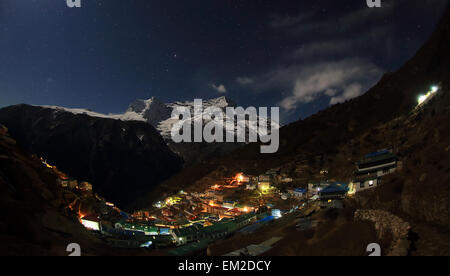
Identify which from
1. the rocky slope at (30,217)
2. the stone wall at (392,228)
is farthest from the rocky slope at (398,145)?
the rocky slope at (30,217)

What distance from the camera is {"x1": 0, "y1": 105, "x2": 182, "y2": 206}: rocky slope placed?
6289 inches

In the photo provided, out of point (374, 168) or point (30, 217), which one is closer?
point (30, 217)

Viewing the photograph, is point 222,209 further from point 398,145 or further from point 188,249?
point 398,145

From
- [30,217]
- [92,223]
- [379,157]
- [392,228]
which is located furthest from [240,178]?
[392,228]

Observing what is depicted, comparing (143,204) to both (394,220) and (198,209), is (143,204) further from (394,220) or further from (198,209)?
(394,220)

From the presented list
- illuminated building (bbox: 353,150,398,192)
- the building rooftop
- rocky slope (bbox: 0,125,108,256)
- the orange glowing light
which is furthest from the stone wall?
the orange glowing light

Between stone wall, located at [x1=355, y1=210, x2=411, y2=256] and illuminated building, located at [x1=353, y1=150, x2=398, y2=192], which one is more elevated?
illuminated building, located at [x1=353, y1=150, x2=398, y2=192]

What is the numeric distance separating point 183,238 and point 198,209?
25057mm

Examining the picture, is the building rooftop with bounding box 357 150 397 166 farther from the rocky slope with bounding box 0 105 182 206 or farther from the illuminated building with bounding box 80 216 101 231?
the rocky slope with bounding box 0 105 182 206

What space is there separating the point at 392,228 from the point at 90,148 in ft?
634

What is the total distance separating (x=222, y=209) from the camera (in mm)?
59844

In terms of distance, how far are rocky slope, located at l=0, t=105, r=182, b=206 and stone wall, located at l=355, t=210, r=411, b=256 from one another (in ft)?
487

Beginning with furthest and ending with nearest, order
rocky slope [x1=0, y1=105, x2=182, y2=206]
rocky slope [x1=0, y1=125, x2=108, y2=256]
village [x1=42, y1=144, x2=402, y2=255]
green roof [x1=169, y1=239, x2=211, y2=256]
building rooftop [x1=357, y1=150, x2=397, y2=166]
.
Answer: rocky slope [x1=0, y1=105, x2=182, y2=206]
building rooftop [x1=357, y1=150, x2=397, y2=166]
village [x1=42, y1=144, x2=402, y2=255]
green roof [x1=169, y1=239, x2=211, y2=256]
rocky slope [x1=0, y1=125, x2=108, y2=256]

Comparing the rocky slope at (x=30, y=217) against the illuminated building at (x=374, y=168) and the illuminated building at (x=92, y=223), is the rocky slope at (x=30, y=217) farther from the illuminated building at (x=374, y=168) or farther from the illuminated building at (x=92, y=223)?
the illuminated building at (x=374, y=168)
